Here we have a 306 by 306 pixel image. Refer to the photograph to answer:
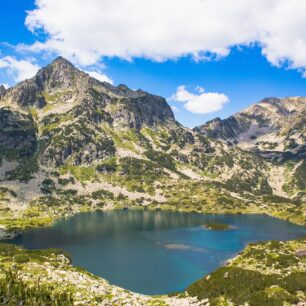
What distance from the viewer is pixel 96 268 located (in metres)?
114

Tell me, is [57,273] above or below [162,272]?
above

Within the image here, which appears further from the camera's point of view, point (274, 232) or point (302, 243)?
point (274, 232)

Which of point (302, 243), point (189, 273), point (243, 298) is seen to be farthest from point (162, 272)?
point (302, 243)

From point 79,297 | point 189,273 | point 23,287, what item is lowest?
point 189,273

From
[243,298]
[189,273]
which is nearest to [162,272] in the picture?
[189,273]

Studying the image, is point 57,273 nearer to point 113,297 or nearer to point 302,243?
point 113,297

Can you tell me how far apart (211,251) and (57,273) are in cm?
7650

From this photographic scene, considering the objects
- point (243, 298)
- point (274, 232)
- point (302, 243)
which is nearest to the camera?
point (243, 298)

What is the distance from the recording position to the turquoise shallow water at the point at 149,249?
4104 inches

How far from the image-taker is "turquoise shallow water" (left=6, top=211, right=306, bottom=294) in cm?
10425

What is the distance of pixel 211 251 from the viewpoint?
140 metres

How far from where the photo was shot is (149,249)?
143875 mm

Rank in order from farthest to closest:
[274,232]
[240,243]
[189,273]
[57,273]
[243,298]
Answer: [274,232]
[240,243]
[189,273]
[57,273]
[243,298]

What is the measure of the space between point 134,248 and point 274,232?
8312 centimetres
